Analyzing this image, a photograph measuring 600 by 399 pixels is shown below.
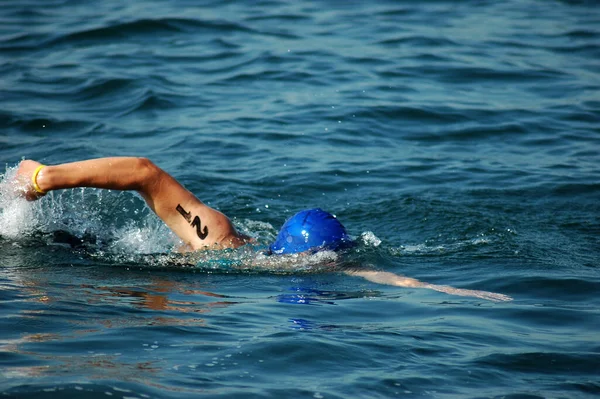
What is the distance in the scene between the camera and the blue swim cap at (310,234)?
6.95 metres

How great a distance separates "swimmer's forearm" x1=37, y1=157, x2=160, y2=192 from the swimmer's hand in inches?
3.7

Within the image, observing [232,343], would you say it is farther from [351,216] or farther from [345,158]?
[345,158]

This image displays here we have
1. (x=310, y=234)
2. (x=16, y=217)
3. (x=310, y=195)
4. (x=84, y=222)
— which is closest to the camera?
(x=310, y=234)

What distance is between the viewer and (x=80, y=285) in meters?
6.17

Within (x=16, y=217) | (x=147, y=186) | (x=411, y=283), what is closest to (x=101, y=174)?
(x=147, y=186)

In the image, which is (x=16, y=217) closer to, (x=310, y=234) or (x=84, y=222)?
(x=84, y=222)

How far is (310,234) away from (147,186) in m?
1.44

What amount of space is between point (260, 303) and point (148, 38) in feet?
37.5

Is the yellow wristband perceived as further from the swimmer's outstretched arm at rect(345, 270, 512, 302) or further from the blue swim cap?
the swimmer's outstretched arm at rect(345, 270, 512, 302)

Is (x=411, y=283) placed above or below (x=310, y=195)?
above

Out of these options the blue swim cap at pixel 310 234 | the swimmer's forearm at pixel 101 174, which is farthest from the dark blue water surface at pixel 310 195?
the swimmer's forearm at pixel 101 174

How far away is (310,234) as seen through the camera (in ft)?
22.8

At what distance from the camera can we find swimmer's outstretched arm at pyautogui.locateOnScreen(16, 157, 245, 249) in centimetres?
621

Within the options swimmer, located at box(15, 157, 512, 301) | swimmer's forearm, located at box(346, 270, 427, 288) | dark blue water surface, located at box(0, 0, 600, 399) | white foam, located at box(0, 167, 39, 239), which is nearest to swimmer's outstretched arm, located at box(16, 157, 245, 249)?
swimmer, located at box(15, 157, 512, 301)
